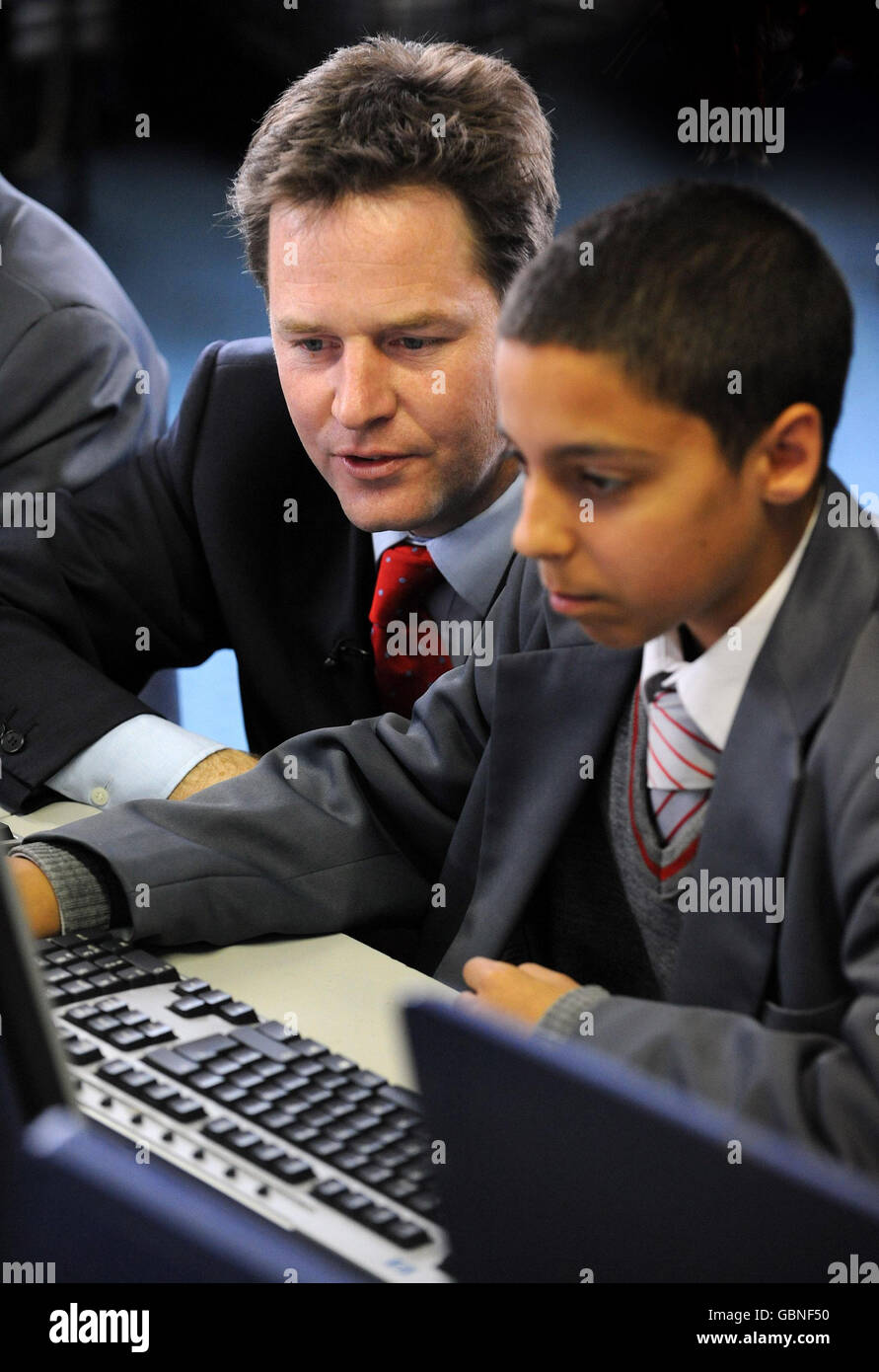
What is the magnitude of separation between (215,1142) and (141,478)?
1118 millimetres

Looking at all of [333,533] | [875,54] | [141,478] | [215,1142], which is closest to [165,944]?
[215,1142]

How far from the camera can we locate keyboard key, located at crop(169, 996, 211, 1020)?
98cm

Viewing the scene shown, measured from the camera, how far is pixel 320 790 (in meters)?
1.24

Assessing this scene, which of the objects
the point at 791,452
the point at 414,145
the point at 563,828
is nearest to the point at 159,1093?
the point at 563,828

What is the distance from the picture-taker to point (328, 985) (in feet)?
3.54

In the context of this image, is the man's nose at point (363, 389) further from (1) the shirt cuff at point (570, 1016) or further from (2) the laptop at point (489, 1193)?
(2) the laptop at point (489, 1193)

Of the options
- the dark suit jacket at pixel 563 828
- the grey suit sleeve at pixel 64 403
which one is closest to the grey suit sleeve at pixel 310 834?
the dark suit jacket at pixel 563 828

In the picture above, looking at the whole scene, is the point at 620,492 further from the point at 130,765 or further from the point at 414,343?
the point at 130,765

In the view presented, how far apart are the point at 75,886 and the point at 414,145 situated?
73cm

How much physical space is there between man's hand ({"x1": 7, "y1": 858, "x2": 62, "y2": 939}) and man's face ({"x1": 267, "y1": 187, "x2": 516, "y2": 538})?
0.49 m

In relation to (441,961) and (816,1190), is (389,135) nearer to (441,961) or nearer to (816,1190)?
(441,961)

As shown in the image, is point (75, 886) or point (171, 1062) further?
point (75, 886)

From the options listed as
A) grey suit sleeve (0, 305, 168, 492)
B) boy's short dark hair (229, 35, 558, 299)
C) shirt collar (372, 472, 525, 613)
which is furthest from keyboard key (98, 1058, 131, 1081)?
grey suit sleeve (0, 305, 168, 492)

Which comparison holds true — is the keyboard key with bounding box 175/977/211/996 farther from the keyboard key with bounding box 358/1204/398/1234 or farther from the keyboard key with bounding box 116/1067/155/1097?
the keyboard key with bounding box 358/1204/398/1234
